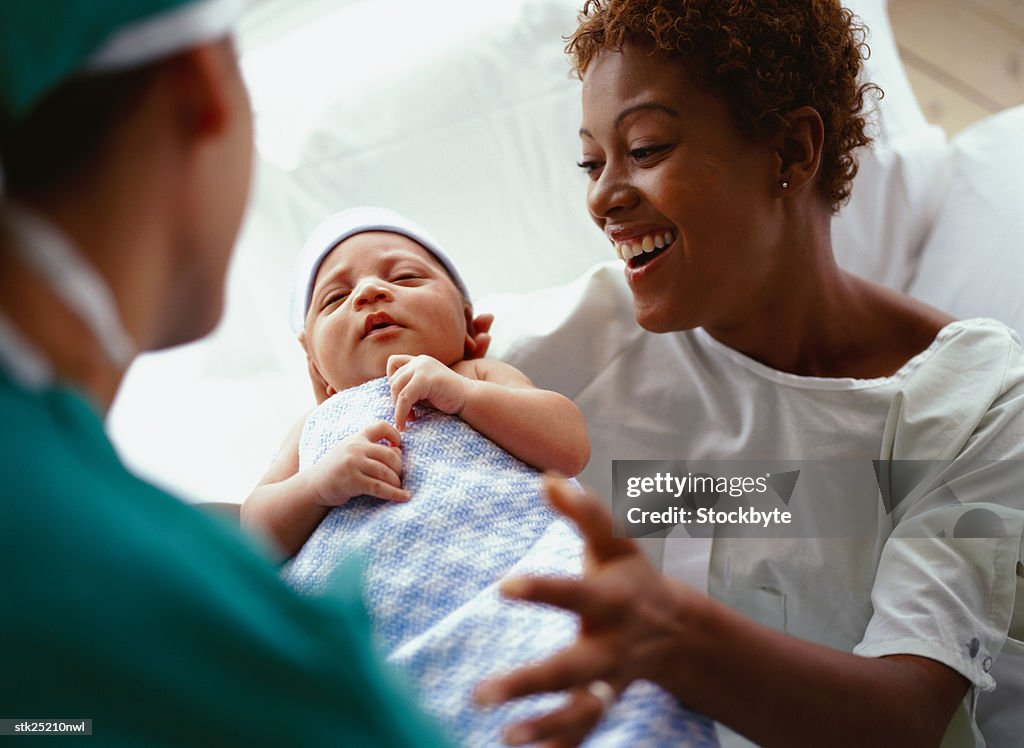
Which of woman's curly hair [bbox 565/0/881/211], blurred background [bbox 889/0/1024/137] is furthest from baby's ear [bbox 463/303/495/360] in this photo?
blurred background [bbox 889/0/1024/137]

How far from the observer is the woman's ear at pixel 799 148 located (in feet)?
3.68

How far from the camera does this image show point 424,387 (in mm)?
974

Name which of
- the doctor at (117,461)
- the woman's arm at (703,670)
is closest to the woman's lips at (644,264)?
the woman's arm at (703,670)

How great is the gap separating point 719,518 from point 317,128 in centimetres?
89

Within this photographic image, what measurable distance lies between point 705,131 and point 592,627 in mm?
665

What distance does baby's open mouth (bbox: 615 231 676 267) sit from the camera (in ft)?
3.70

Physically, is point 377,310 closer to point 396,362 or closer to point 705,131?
point 396,362

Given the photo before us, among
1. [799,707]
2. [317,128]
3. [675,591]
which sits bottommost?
[799,707]

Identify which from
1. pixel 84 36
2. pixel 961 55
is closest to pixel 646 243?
pixel 84 36

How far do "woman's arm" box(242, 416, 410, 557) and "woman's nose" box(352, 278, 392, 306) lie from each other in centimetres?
17

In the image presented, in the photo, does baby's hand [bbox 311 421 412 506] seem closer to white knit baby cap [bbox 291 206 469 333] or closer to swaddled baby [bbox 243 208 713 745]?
swaddled baby [bbox 243 208 713 745]

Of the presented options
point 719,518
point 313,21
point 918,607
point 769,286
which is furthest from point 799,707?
point 313,21

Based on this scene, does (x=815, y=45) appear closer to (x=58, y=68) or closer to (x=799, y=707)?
(x=799, y=707)

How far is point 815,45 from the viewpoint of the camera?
1.12 metres
